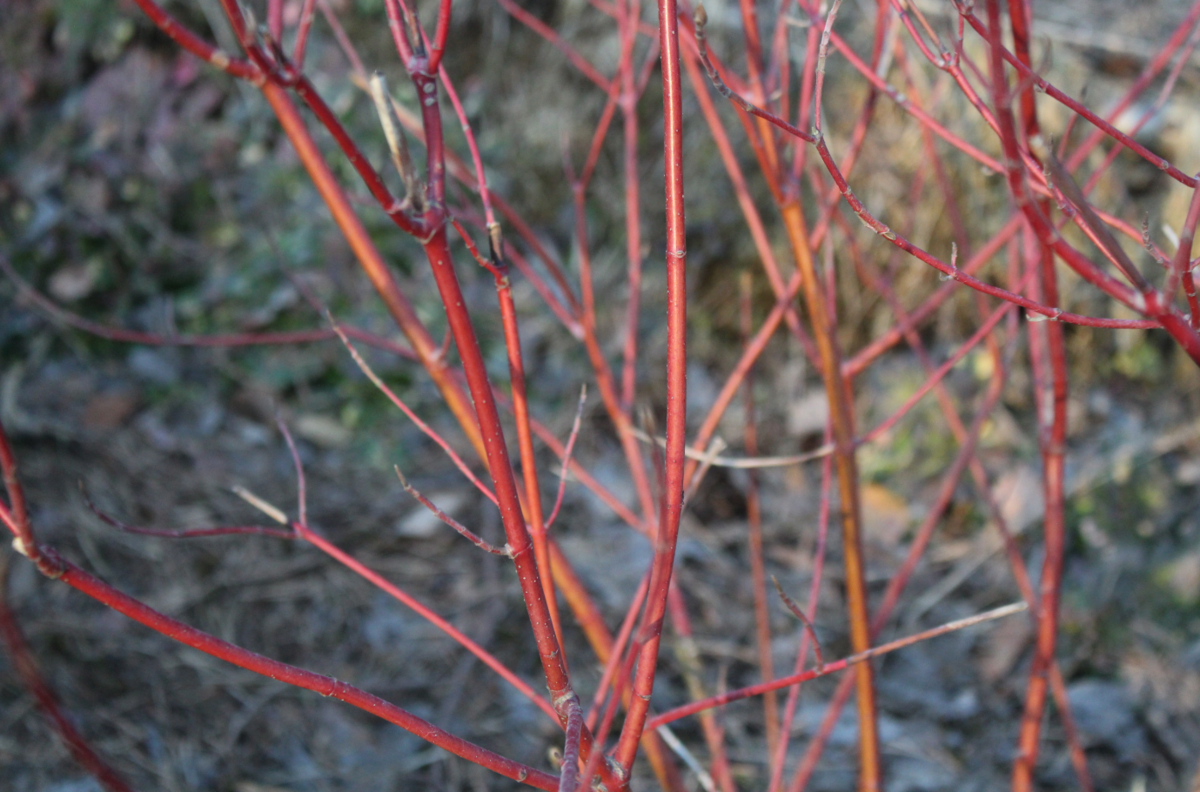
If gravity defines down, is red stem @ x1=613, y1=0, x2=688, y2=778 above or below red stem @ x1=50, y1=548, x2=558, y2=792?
above

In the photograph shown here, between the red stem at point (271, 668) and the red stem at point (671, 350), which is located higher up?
the red stem at point (671, 350)

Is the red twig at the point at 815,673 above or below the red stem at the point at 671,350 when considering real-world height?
below

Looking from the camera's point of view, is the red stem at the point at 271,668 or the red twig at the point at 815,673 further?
the red twig at the point at 815,673

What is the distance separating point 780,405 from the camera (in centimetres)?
261

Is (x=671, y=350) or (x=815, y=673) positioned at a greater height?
(x=671, y=350)

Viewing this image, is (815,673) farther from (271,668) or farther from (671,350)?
(271,668)

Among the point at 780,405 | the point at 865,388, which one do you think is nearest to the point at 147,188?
the point at 780,405

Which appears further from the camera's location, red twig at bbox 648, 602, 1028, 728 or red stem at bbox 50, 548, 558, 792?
red twig at bbox 648, 602, 1028, 728

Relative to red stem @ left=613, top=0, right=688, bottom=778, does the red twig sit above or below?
below

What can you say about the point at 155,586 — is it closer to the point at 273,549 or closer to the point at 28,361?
the point at 273,549

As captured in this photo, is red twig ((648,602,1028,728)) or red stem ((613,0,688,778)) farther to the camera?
red twig ((648,602,1028,728))

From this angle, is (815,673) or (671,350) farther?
(815,673)

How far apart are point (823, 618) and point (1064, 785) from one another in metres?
0.60

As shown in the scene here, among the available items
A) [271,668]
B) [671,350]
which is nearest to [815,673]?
[671,350]
